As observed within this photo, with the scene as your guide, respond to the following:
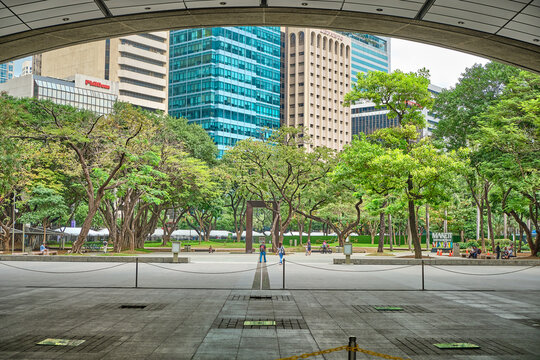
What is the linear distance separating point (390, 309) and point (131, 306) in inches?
282

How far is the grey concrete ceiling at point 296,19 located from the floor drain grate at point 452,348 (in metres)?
8.35

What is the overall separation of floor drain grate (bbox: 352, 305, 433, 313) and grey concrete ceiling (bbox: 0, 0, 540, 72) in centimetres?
826

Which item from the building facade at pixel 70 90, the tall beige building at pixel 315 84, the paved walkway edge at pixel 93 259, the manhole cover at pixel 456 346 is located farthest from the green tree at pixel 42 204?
the tall beige building at pixel 315 84

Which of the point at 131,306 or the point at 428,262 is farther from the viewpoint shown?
the point at 428,262

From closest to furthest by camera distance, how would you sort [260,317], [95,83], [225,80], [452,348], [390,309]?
[452,348] < [260,317] < [390,309] < [95,83] < [225,80]

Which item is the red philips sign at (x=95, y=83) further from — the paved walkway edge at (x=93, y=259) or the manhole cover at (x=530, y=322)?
the manhole cover at (x=530, y=322)

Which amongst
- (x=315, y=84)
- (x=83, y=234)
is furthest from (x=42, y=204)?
(x=315, y=84)

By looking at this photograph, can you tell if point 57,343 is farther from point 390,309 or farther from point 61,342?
point 390,309

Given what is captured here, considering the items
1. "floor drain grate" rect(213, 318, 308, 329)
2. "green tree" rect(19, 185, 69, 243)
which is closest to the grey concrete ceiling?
"floor drain grate" rect(213, 318, 308, 329)

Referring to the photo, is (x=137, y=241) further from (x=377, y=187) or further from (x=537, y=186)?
(x=537, y=186)

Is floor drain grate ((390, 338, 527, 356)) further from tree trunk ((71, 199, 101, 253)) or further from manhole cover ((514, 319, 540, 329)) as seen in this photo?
tree trunk ((71, 199, 101, 253))

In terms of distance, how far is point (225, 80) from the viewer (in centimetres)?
12150

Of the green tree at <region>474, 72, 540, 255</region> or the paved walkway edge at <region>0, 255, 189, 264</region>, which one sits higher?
the green tree at <region>474, 72, 540, 255</region>

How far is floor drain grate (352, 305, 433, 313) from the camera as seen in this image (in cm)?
1323
